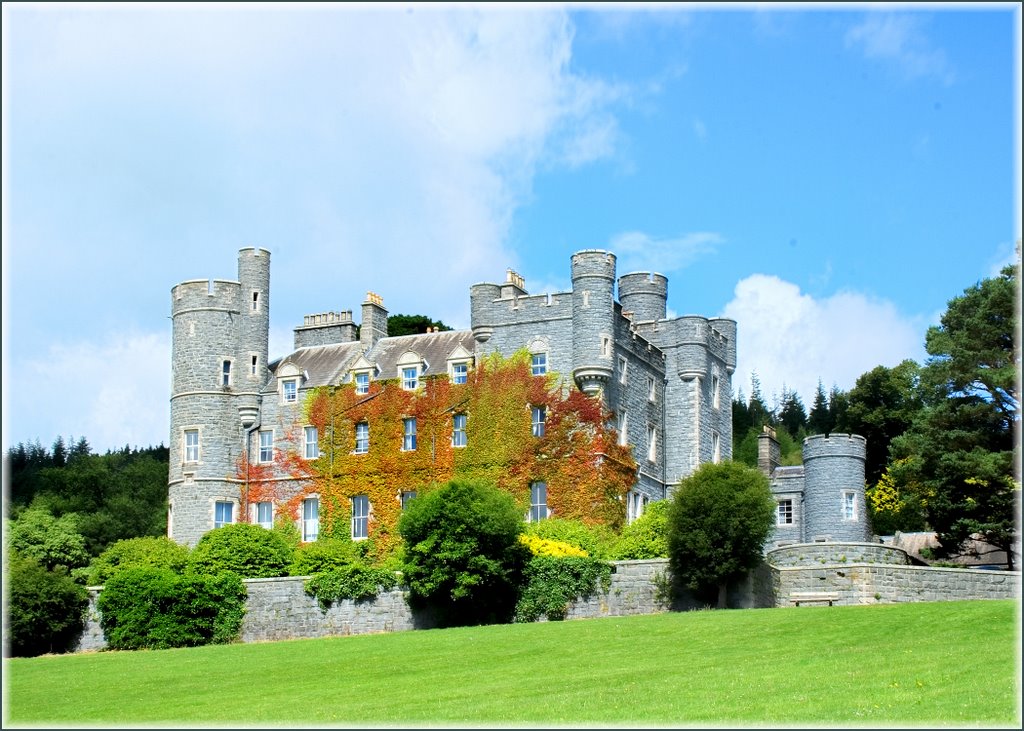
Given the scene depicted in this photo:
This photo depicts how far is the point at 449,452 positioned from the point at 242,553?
745 centimetres

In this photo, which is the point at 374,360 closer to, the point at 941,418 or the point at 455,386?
the point at 455,386

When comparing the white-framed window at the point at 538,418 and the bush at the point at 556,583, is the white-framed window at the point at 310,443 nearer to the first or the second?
the white-framed window at the point at 538,418

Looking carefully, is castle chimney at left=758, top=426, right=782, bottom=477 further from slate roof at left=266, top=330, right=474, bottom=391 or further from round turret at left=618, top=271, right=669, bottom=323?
slate roof at left=266, top=330, right=474, bottom=391

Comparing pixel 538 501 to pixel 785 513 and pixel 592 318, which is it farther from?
pixel 785 513

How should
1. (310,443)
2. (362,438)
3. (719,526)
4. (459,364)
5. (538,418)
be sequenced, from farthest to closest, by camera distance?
(310,443) < (362,438) < (459,364) < (538,418) < (719,526)

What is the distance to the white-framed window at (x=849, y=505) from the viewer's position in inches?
2285

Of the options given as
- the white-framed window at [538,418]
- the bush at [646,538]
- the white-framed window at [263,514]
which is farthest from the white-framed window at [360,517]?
the bush at [646,538]

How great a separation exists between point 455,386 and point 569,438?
15.2 feet

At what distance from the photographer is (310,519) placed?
56094mm

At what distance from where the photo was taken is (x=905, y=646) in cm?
3356

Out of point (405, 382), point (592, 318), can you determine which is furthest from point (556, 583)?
point (405, 382)

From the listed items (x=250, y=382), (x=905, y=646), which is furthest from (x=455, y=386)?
(x=905, y=646)

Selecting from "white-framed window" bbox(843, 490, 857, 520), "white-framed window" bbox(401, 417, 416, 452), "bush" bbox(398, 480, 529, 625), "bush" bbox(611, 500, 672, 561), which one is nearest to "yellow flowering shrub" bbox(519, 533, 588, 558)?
"bush" bbox(398, 480, 529, 625)

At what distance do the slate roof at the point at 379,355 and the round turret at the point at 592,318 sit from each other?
463 centimetres
